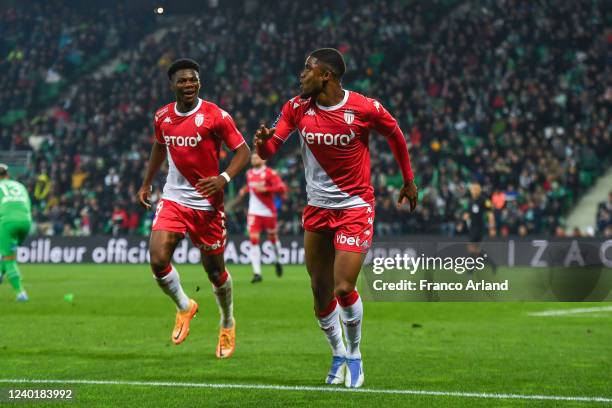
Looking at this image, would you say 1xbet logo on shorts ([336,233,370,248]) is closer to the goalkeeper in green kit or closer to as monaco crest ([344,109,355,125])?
as monaco crest ([344,109,355,125])

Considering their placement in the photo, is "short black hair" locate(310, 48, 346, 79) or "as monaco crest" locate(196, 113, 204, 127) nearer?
"short black hair" locate(310, 48, 346, 79)

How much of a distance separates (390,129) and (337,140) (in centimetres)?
44

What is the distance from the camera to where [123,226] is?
1281 inches

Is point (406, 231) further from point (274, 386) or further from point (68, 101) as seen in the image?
point (274, 386)

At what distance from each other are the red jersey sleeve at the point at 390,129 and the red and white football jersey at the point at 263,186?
13379 millimetres

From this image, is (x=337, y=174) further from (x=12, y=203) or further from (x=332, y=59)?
(x=12, y=203)

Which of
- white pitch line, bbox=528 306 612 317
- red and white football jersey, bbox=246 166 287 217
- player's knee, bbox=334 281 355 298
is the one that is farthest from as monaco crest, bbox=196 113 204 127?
red and white football jersey, bbox=246 166 287 217

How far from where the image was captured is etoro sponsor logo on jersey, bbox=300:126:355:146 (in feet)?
26.4

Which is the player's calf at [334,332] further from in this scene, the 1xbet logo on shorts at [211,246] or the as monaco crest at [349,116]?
the 1xbet logo on shorts at [211,246]

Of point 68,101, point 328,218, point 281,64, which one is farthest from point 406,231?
point 328,218

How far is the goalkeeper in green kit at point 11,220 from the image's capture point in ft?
55.7

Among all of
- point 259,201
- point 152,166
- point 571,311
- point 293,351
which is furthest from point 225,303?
point 259,201

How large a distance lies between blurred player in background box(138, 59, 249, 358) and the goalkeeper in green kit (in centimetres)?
758

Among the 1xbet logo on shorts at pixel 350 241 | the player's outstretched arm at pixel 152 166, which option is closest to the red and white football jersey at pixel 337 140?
the 1xbet logo on shorts at pixel 350 241
